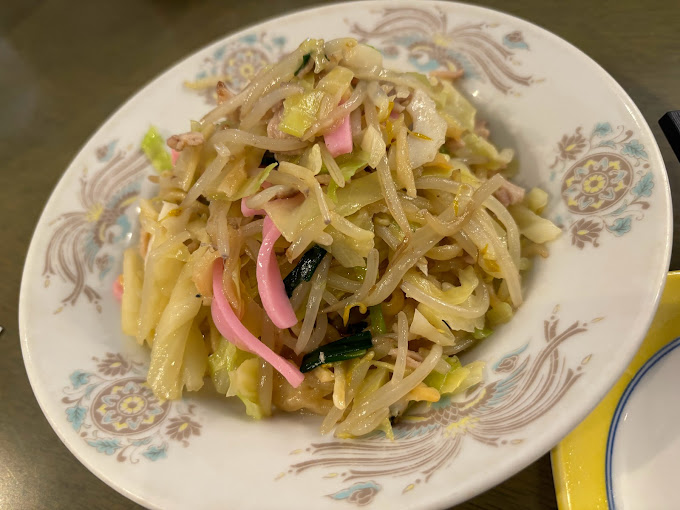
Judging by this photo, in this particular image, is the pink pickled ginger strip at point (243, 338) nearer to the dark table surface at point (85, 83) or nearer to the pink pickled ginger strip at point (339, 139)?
the pink pickled ginger strip at point (339, 139)

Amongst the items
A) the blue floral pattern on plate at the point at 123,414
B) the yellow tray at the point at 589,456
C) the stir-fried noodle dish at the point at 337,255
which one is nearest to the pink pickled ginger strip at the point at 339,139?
the stir-fried noodle dish at the point at 337,255

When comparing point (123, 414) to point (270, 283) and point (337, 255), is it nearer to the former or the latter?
point (270, 283)

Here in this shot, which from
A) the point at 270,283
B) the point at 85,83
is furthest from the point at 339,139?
the point at 85,83

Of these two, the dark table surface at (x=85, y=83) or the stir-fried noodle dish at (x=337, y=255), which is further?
the dark table surface at (x=85, y=83)

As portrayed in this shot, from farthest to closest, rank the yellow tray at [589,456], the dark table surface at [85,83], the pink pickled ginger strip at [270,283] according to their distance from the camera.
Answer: the dark table surface at [85,83], the pink pickled ginger strip at [270,283], the yellow tray at [589,456]

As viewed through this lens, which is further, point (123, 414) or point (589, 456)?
point (123, 414)

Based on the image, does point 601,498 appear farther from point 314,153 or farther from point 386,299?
point 314,153

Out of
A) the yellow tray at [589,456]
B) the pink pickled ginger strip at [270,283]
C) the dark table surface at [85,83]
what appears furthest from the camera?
the dark table surface at [85,83]

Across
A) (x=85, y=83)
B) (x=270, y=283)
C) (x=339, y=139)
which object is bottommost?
(x=270, y=283)
